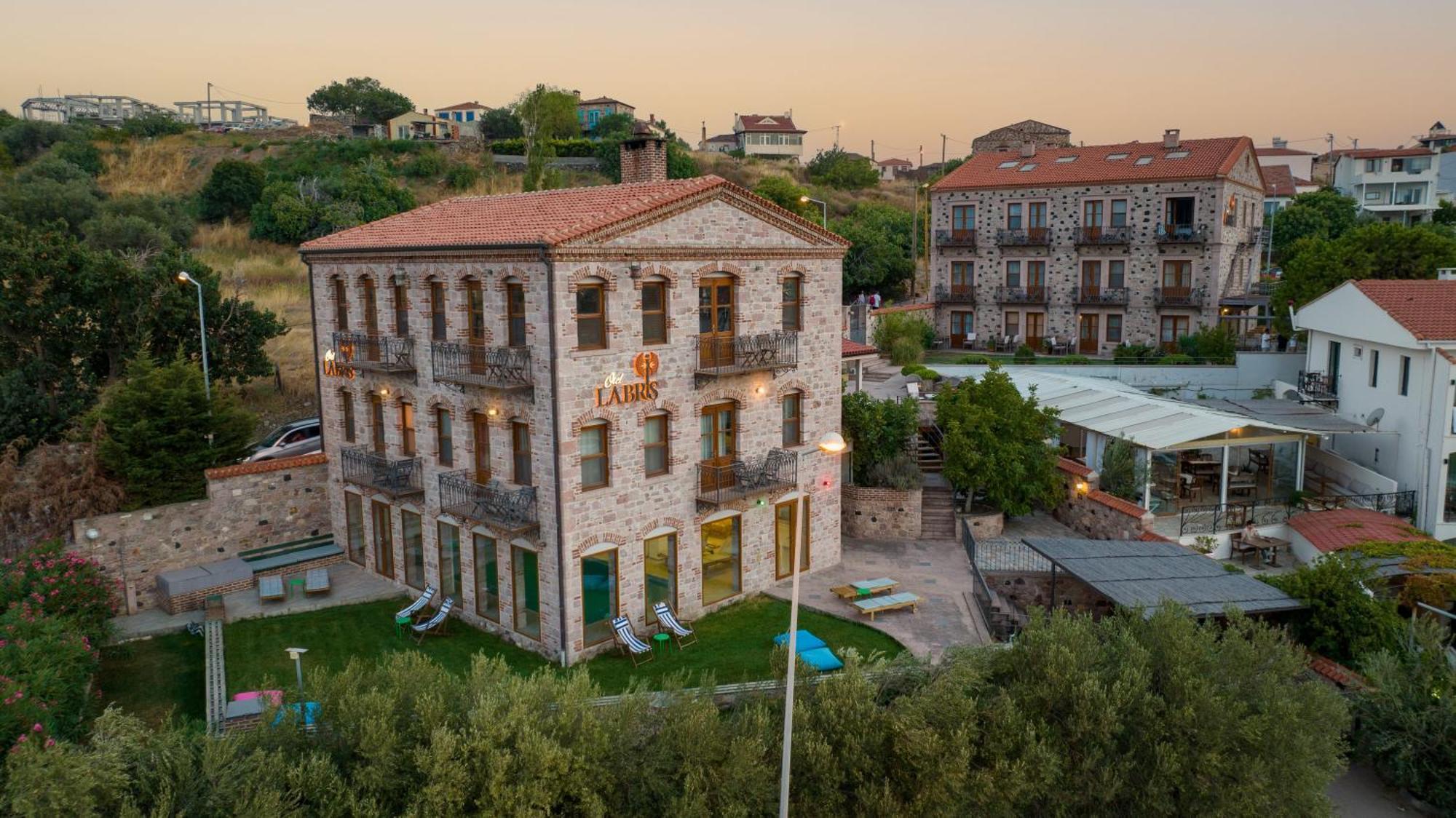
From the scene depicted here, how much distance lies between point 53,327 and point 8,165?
47.4 metres

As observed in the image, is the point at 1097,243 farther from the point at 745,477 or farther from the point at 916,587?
the point at 745,477

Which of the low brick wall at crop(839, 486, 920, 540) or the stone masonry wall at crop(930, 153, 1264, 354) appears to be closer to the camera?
the low brick wall at crop(839, 486, 920, 540)

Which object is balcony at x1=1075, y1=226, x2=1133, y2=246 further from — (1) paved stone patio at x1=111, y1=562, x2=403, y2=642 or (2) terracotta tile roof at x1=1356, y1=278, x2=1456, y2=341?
(1) paved stone patio at x1=111, y1=562, x2=403, y2=642

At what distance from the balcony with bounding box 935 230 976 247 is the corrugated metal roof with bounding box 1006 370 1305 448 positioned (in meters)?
14.1

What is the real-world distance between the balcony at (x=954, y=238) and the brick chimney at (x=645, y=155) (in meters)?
27.8

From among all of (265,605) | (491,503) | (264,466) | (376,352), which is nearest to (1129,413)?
(491,503)

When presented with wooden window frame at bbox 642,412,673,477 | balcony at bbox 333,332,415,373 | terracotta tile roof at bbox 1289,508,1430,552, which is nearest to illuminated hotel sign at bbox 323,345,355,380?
balcony at bbox 333,332,415,373

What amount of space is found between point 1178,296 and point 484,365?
3627 cm

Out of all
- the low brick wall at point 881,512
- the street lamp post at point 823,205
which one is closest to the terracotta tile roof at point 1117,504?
the low brick wall at point 881,512

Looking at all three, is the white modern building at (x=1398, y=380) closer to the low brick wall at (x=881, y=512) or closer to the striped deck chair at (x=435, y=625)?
the low brick wall at (x=881, y=512)

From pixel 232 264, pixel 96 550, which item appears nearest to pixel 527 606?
pixel 96 550

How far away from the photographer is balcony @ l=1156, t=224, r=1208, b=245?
147 ft

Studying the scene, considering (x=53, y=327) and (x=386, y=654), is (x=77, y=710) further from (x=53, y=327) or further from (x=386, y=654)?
(x=53, y=327)

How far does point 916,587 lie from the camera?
24.6 m
